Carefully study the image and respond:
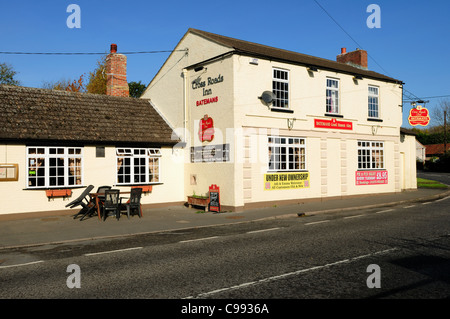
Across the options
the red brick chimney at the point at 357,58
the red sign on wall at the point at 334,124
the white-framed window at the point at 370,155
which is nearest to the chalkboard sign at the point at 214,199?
the red sign on wall at the point at 334,124

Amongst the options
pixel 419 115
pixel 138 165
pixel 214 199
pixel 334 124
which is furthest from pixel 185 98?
pixel 419 115

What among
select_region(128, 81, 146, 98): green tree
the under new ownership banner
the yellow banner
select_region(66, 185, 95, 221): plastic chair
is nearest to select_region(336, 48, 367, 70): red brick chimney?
the under new ownership banner

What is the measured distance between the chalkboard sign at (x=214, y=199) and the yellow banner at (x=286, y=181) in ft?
7.29

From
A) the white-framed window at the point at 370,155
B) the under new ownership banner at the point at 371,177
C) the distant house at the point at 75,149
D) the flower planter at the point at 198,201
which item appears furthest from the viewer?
the white-framed window at the point at 370,155

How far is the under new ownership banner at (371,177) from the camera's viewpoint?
2075 cm

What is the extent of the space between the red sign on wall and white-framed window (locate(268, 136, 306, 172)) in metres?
1.29

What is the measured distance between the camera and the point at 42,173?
15305 mm

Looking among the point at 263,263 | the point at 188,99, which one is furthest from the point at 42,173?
the point at 263,263

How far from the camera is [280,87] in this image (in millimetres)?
17766

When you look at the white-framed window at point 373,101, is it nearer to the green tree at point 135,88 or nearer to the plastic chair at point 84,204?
the plastic chair at point 84,204

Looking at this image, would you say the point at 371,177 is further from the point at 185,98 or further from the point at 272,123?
the point at 185,98

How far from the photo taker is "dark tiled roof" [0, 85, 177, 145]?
15156 mm

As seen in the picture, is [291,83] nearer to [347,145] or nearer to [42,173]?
[347,145]

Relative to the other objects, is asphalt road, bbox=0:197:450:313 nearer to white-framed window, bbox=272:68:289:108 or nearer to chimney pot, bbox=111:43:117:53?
white-framed window, bbox=272:68:289:108
